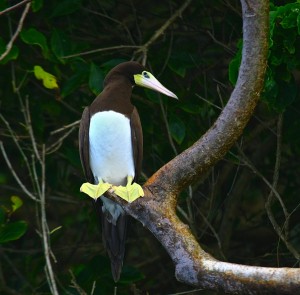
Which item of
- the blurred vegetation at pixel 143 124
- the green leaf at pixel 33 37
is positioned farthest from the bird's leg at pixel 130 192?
the green leaf at pixel 33 37

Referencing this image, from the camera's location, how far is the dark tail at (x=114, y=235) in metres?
5.34

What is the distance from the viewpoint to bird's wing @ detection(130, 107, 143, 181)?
5199 mm

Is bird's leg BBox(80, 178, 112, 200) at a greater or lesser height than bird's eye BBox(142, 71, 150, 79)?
lesser

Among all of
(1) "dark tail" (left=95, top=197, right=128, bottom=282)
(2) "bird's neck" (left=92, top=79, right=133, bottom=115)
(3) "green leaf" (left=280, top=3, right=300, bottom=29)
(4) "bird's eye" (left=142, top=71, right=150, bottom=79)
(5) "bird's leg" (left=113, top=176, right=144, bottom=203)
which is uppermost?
(3) "green leaf" (left=280, top=3, right=300, bottom=29)

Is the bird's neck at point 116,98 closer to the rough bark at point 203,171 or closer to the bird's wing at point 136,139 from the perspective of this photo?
the bird's wing at point 136,139

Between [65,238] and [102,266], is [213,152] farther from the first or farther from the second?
[65,238]

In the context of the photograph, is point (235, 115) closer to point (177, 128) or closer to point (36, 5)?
point (177, 128)

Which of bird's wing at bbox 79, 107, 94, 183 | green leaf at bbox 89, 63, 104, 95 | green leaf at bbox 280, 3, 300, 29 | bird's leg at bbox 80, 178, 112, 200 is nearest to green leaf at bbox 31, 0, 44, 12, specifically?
green leaf at bbox 89, 63, 104, 95

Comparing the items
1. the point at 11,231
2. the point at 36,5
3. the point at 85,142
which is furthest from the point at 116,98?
the point at 11,231

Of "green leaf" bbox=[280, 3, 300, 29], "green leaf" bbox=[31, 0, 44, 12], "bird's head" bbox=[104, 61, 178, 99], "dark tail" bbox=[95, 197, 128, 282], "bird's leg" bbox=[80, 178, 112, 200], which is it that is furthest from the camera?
"green leaf" bbox=[31, 0, 44, 12]

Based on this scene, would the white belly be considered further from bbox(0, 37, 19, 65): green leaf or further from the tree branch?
the tree branch

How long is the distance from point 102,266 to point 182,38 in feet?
5.50

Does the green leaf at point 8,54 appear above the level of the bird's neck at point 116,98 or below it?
above

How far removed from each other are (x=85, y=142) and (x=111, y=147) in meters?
0.15
